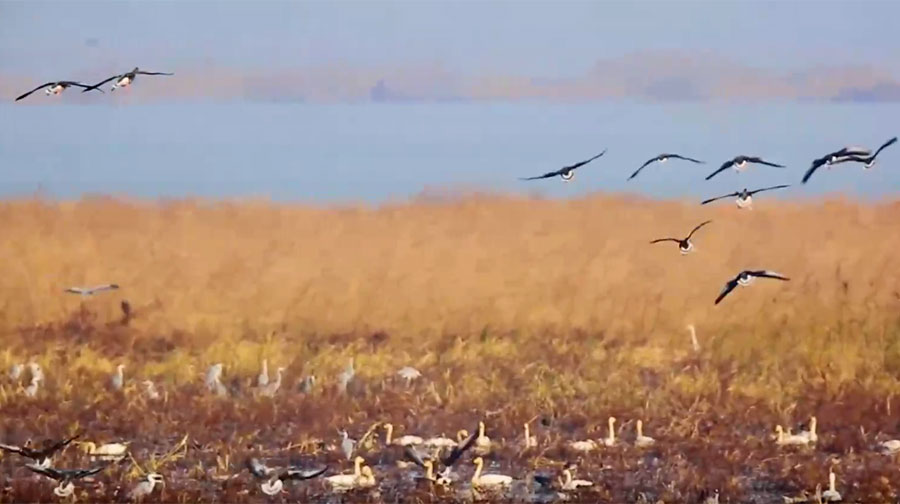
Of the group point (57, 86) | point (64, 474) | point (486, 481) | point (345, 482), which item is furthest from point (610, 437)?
point (57, 86)

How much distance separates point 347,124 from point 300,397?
1.85 feet

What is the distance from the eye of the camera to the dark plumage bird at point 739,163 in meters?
2.62

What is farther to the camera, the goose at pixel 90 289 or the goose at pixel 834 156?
the goose at pixel 90 289

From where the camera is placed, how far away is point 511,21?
2.67m

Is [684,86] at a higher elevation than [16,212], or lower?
higher

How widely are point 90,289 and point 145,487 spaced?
42 centimetres

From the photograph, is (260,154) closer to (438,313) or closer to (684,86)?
(438,313)

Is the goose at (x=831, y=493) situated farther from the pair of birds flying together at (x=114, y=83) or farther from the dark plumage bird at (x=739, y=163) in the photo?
the pair of birds flying together at (x=114, y=83)

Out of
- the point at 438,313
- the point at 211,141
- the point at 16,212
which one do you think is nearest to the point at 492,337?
the point at 438,313

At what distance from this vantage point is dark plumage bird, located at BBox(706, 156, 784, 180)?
8.61 feet

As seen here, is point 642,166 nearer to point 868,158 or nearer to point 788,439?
point 868,158

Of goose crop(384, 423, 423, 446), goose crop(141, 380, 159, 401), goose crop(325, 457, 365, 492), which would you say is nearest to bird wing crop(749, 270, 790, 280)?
goose crop(384, 423, 423, 446)

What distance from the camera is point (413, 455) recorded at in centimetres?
265

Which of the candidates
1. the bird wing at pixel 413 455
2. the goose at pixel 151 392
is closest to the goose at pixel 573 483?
the bird wing at pixel 413 455
